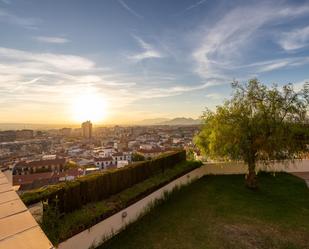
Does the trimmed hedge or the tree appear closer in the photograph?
the trimmed hedge

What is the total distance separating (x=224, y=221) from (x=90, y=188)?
5122 millimetres

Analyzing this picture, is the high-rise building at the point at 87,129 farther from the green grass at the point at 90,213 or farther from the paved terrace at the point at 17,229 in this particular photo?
the paved terrace at the point at 17,229

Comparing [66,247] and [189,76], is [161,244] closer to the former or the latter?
[66,247]

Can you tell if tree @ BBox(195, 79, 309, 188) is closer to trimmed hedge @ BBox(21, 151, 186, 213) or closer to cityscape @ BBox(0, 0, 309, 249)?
cityscape @ BBox(0, 0, 309, 249)

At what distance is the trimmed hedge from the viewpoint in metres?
6.71

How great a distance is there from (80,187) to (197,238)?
162 inches

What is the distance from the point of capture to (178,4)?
43.9ft

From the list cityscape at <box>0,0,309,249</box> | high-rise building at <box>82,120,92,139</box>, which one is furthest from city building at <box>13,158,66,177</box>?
high-rise building at <box>82,120,92,139</box>

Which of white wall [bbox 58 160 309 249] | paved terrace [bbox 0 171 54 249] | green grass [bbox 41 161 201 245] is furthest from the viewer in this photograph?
white wall [bbox 58 160 309 249]

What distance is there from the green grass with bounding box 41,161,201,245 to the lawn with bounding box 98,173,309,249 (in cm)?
84

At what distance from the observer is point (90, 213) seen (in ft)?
23.3

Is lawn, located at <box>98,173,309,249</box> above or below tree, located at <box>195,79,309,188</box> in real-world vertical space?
below

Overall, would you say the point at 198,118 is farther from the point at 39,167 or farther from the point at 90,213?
the point at 39,167

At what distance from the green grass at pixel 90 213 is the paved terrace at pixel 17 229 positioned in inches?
184
